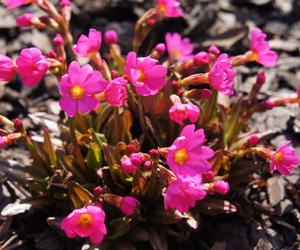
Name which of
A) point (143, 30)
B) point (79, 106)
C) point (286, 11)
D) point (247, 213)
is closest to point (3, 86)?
point (143, 30)

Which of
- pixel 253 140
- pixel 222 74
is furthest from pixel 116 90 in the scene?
pixel 253 140

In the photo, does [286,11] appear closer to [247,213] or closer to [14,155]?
[247,213]

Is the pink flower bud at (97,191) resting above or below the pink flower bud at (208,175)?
above

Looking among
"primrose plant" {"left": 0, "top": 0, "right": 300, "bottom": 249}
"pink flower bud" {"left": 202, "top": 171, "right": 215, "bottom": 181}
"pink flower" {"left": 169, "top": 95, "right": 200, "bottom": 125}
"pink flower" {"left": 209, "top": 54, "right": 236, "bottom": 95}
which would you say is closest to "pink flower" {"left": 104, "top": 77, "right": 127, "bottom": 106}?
"primrose plant" {"left": 0, "top": 0, "right": 300, "bottom": 249}

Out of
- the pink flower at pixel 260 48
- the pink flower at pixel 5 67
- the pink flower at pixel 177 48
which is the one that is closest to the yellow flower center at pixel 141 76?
the pink flower at pixel 5 67

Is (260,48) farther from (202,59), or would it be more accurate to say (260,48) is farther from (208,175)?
(208,175)

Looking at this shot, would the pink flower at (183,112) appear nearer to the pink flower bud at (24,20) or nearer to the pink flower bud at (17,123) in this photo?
the pink flower bud at (17,123)
